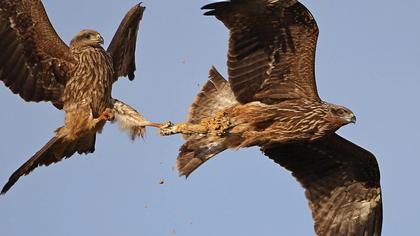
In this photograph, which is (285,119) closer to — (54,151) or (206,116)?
(206,116)

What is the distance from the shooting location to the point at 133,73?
16.0 metres

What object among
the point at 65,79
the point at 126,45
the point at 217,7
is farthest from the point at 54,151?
the point at 217,7

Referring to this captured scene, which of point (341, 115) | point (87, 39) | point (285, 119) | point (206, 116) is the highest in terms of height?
point (87, 39)

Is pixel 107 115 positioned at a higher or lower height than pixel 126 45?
lower

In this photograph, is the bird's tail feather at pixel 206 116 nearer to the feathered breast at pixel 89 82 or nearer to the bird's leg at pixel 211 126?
the bird's leg at pixel 211 126

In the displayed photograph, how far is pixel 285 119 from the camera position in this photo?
14.6m

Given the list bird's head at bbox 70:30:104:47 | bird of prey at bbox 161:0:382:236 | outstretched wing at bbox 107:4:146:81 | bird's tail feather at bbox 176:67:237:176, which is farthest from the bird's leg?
bird's head at bbox 70:30:104:47

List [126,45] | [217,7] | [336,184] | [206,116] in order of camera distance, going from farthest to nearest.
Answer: [126,45] → [336,184] → [206,116] → [217,7]

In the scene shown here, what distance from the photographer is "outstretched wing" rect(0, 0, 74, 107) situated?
14016mm

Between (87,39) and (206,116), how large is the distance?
203 cm

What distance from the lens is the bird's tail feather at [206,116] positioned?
15.0 meters

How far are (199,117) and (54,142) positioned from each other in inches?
87.1

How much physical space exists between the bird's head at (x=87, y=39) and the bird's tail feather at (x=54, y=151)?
1.24 m

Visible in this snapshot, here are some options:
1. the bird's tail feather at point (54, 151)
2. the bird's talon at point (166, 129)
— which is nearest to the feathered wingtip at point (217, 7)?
the bird's talon at point (166, 129)
